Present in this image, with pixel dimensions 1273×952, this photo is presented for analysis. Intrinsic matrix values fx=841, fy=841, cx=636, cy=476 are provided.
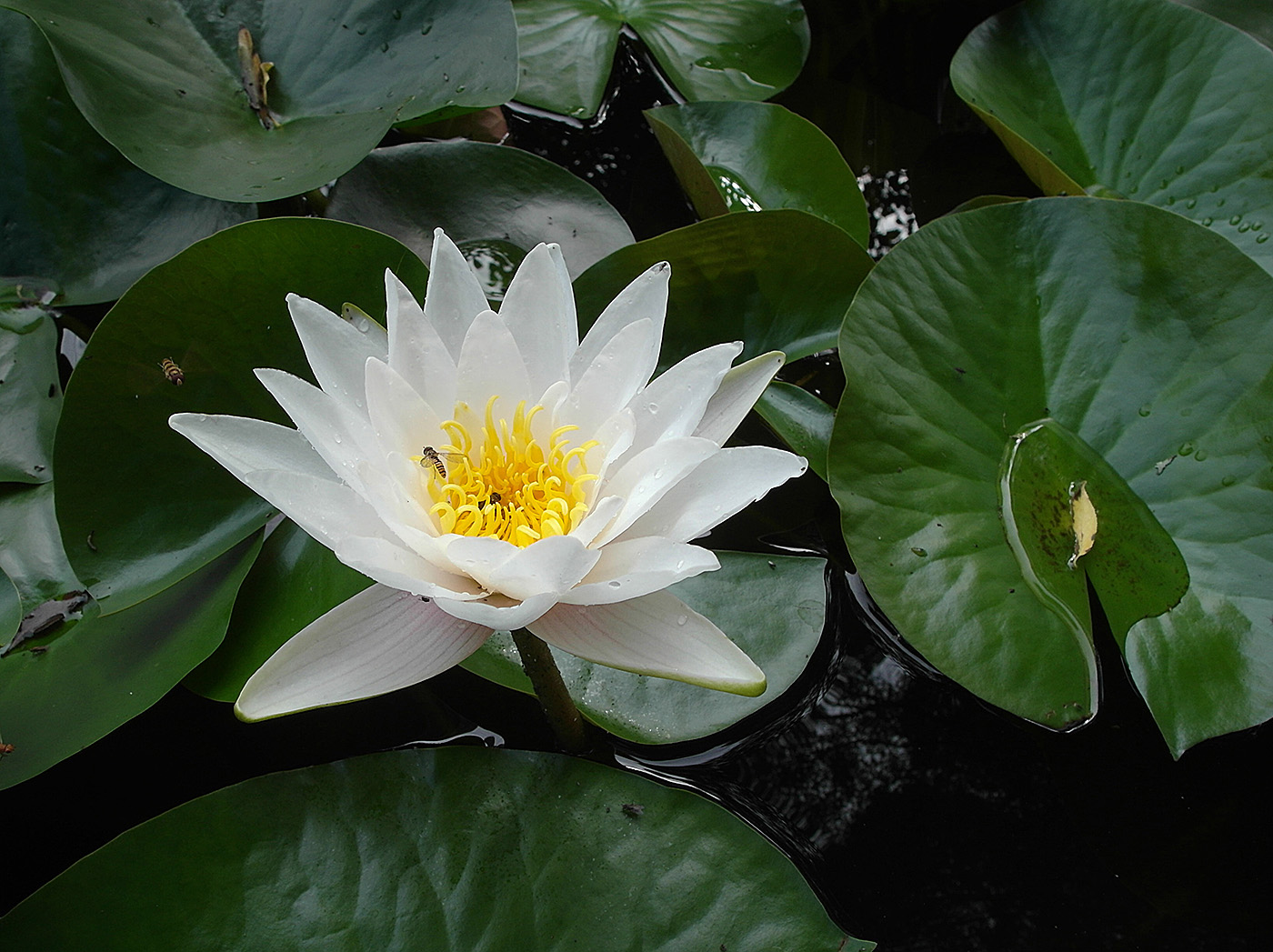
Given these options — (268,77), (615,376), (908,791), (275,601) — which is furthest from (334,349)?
(908,791)

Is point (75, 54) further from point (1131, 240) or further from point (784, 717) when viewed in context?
point (1131, 240)

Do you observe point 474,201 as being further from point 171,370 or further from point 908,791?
point 908,791

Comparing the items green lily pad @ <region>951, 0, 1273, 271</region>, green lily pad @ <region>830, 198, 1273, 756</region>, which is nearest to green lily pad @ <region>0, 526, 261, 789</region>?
green lily pad @ <region>830, 198, 1273, 756</region>

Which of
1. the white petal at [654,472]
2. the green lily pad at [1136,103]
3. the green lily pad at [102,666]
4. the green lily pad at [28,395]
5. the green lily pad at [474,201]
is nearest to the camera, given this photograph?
the white petal at [654,472]

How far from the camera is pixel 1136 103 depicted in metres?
2.18

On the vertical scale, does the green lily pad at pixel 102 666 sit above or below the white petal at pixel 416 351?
below

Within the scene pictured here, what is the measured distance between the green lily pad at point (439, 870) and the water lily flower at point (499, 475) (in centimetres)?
27

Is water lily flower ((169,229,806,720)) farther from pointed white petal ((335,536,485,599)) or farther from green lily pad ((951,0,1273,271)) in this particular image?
green lily pad ((951,0,1273,271))

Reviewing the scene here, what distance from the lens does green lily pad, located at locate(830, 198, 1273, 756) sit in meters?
1.49

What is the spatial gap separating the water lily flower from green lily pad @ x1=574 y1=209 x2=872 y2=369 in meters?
0.47

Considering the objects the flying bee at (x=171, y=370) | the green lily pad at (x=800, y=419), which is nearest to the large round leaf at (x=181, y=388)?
the flying bee at (x=171, y=370)

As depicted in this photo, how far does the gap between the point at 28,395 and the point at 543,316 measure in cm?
111

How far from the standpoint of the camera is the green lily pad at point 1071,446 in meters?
1.49

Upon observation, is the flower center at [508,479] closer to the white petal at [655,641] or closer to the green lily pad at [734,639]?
the white petal at [655,641]
